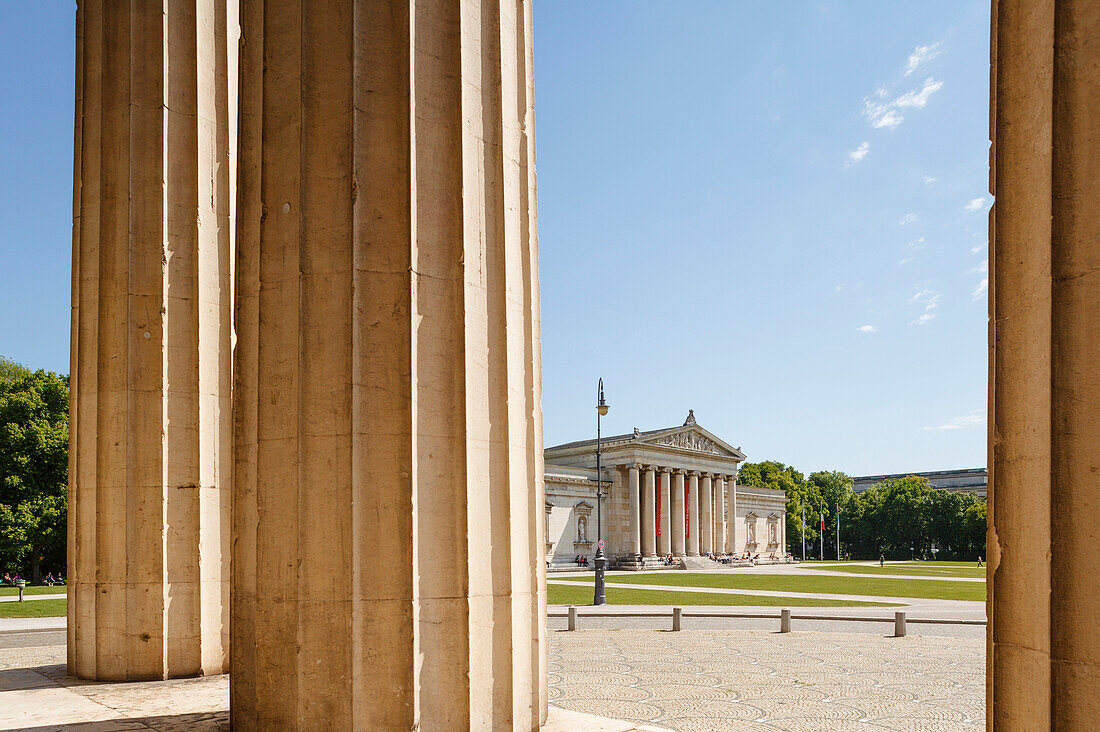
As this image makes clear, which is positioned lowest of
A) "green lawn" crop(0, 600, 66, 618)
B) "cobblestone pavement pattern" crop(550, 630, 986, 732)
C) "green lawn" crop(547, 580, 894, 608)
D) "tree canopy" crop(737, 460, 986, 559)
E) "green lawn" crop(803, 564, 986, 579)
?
"tree canopy" crop(737, 460, 986, 559)

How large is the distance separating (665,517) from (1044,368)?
92.3 m

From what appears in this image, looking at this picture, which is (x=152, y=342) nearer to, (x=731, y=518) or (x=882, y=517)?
(x=731, y=518)

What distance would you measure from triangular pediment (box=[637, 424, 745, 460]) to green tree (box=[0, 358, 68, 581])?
5365cm

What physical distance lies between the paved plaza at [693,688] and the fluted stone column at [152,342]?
78 centimetres

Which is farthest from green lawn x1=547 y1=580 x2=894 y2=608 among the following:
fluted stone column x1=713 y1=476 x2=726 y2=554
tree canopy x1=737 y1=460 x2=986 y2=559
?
tree canopy x1=737 y1=460 x2=986 y2=559

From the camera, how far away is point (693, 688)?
12.1 m

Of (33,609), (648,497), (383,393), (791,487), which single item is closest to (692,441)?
(648,497)

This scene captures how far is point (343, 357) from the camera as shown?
602 centimetres

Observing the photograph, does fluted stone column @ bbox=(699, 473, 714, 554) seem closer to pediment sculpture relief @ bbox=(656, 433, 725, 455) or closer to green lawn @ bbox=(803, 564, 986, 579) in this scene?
pediment sculpture relief @ bbox=(656, 433, 725, 455)

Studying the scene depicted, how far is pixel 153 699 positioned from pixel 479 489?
4.36 m

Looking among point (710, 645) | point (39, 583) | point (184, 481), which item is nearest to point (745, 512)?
point (39, 583)

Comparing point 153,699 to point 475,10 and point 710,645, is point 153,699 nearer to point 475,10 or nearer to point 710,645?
point 475,10

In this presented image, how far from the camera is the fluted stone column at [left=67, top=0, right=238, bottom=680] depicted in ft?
31.0

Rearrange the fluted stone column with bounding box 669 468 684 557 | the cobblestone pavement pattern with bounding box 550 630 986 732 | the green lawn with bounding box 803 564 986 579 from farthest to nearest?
the fluted stone column with bounding box 669 468 684 557
the green lawn with bounding box 803 564 986 579
the cobblestone pavement pattern with bounding box 550 630 986 732
